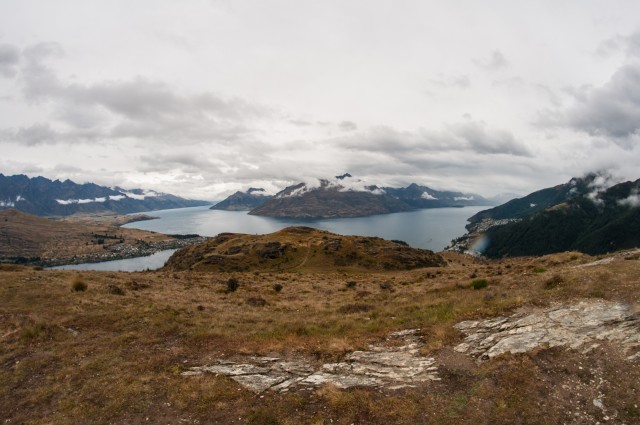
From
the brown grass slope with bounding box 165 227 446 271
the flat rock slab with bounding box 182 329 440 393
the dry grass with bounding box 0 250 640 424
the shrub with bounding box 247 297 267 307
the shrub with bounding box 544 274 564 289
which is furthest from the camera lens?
the brown grass slope with bounding box 165 227 446 271

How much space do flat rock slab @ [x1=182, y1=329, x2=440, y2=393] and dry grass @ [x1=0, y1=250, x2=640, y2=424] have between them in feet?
2.28

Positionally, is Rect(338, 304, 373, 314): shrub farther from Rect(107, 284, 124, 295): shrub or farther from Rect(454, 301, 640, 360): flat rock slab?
Rect(107, 284, 124, 295): shrub

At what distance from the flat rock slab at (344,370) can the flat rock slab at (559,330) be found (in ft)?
8.90

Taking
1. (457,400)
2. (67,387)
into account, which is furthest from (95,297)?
(457,400)

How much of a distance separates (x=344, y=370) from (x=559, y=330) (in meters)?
10.2

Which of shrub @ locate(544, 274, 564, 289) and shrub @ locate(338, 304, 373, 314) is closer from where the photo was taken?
shrub @ locate(544, 274, 564, 289)

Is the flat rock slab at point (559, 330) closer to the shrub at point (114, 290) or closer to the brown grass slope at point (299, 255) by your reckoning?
the shrub at point (114, 290)

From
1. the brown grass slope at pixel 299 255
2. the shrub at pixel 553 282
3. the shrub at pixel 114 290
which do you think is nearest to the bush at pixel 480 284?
the shrub at pixel 553 282

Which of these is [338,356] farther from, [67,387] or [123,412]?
[67,387]

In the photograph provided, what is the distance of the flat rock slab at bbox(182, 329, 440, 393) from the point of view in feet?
48.3

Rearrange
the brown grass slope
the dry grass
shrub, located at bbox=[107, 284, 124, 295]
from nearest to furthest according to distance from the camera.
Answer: the dry grass
shrub, located at bbox=[107, 284, 124, 295]
the brown grass slope

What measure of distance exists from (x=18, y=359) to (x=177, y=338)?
788cm

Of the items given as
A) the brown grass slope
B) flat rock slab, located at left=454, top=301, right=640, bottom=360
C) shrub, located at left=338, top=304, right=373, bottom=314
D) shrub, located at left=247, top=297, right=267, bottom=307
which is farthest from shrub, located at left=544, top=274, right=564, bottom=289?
the brown grass slope

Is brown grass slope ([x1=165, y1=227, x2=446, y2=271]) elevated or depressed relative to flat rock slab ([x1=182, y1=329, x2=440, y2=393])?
depressed
